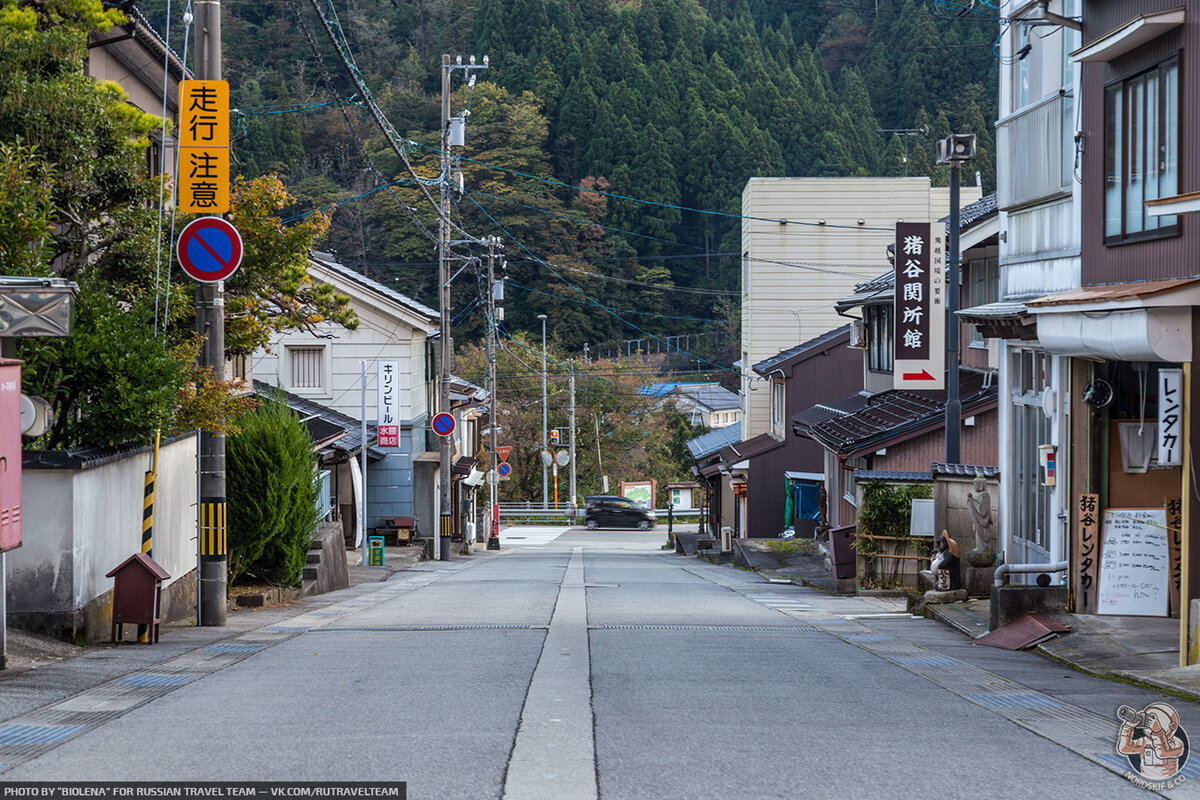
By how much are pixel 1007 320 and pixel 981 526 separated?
135 inches

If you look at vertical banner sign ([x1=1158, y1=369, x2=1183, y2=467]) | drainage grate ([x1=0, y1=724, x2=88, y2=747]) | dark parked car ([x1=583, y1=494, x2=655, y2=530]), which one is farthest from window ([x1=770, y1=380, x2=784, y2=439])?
drainage grate ([x1=0, y1=724, x2=88, y2=747])

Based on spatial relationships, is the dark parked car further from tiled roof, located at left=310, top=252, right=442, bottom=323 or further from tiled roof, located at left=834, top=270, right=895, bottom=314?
tiled roof, located at left=834, top=270, right=895, bottom=314

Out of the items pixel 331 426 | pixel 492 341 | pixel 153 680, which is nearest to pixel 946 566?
pixel 153 680

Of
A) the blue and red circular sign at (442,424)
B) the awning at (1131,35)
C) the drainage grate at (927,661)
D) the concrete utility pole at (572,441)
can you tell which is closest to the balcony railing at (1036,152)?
the awning at (1131,35)

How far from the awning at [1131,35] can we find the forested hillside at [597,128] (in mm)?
50321

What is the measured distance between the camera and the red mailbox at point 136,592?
1101cm

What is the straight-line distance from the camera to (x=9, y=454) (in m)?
8.71

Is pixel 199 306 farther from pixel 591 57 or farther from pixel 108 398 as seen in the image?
pixel 591 57

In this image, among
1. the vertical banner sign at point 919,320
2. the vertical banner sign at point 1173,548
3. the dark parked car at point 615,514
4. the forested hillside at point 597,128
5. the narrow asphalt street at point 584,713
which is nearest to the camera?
the narrow asphalt street at point 584,713

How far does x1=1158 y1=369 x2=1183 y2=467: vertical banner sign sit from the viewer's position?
960 cm

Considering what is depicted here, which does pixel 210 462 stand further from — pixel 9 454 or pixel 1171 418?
pixel 1171 418

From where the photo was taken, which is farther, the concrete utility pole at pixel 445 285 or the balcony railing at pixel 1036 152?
the concrete utility pole at pixel 445 285

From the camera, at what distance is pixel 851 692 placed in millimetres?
8406

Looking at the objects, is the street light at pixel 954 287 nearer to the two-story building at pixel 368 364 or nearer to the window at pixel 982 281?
the window at pixel 982 281
